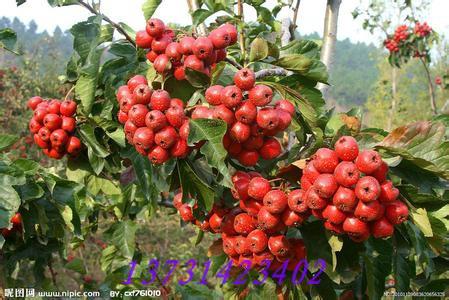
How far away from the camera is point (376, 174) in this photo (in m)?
1.36

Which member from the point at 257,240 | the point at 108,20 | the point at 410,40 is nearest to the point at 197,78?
the point at 257,240

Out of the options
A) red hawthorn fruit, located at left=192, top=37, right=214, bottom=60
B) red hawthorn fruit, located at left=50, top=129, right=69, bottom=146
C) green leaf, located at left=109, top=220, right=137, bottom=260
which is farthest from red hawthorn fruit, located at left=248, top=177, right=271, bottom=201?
green leaf, located at left=109, top=220, right=137, bottom=260

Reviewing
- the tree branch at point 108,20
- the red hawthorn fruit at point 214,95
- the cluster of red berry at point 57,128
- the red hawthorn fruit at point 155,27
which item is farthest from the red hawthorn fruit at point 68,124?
the red hawthorn fruit at point 214,95

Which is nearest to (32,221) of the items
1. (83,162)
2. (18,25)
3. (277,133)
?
(83,162)

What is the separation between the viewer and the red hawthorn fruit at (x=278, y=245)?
1564 mm

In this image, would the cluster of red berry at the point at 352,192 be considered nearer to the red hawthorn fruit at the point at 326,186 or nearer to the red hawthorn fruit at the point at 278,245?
the red hawthorn fruit at the point at 326,186

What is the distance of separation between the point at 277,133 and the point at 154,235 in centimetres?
949

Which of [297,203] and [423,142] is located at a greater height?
[423,142]

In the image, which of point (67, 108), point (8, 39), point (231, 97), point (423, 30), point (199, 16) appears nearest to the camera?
point (231, 97)

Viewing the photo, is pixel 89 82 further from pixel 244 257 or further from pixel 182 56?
pixel 244 257

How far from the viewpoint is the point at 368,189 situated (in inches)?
51.9

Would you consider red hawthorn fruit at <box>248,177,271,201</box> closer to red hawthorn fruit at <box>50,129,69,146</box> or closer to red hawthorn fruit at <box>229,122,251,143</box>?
red hawthorn fruit at <box>229,122,251,143</box>

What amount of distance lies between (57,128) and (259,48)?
102cm

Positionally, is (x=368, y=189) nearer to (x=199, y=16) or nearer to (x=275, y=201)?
(x=275, y=201)
